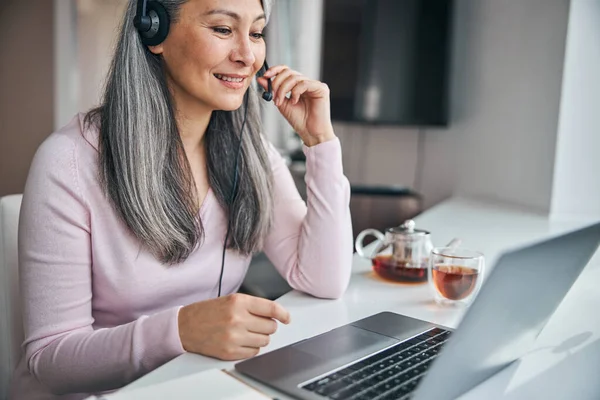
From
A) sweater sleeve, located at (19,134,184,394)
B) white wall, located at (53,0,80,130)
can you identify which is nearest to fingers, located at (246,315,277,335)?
sweater sleeve, located at (19,134,184,394)

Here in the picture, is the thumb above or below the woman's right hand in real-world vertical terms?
above

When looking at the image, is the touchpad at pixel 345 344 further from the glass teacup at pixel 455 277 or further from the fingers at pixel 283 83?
the fingers at pixel 283 83

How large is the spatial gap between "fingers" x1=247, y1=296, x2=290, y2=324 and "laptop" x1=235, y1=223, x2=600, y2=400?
0.05 meters

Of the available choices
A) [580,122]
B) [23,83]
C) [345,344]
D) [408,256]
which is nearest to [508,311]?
[345,344]

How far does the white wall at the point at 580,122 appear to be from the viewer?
1774 mm

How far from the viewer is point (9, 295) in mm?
1096

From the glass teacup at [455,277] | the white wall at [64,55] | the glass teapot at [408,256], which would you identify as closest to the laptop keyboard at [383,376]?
the glass teacup at [455,277]

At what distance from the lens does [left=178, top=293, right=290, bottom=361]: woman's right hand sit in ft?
2.66

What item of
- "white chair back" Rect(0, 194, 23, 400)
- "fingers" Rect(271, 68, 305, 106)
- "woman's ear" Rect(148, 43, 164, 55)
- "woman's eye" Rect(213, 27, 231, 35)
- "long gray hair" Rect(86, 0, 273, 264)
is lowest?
"white chair back" Rect(0, 194, 23, 400)

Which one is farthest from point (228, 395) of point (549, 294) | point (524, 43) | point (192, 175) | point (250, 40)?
point (524, 43)

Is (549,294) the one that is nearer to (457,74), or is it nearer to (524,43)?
(524,43)

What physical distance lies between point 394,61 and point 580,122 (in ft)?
2.47

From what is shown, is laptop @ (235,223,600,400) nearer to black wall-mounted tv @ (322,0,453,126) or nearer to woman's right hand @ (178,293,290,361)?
woman's right hand @ (178,293,290,361)

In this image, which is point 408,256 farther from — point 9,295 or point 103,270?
point 9,295
